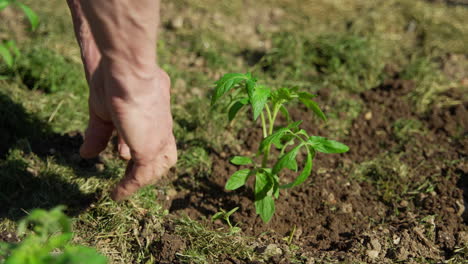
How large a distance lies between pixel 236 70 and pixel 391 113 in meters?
1.28

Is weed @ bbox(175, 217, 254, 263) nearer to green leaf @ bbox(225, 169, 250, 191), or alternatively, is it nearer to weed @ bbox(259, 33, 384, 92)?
green leaf @ bbox(225, 169, 250, 191)

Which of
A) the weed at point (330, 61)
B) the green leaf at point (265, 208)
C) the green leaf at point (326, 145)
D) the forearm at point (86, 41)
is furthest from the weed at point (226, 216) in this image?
the weed at point (330, 61)

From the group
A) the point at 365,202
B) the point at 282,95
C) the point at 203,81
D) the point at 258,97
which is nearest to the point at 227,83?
the point at 258,97

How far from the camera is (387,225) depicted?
2598 millimetres

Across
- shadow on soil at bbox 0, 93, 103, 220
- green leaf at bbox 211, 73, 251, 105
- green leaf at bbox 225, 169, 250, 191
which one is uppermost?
green leaf at bbox 211, 73, 251, 105

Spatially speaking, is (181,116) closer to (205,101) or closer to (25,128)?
(205,101)

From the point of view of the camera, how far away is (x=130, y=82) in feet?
5.74

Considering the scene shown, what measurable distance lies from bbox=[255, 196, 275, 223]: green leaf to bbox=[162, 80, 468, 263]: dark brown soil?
173 millimetres

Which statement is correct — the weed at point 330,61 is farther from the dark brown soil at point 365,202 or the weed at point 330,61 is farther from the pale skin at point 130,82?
the pale skin at point 130,82

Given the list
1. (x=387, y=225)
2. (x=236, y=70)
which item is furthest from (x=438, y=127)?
(x=236, y=70)

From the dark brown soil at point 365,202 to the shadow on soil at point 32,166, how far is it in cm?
60

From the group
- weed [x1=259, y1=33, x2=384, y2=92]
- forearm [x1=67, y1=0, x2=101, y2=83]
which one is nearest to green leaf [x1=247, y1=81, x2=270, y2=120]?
forearm [x1=67, y1=0, x2=101, y2=83]

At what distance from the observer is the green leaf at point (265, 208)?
7.87 ft

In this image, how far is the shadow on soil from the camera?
2625 mm
